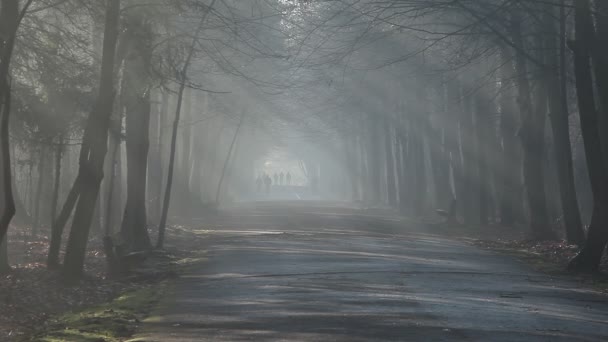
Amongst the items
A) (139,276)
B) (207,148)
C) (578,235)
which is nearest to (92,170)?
(139,276)

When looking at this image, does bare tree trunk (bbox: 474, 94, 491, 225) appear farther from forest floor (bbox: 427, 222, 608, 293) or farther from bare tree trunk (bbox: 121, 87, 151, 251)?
bare tree trunk (bbox: 121, 87, 151, 251)

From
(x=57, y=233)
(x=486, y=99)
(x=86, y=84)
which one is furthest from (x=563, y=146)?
(x=486, y=99)

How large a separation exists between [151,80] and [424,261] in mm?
6848

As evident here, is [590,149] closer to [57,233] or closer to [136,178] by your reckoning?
[57,233]

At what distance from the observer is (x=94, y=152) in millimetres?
17969

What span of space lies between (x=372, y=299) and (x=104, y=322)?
12.6 ft

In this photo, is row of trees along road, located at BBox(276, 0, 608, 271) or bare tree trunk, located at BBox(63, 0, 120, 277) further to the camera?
Answer: row of trees along road, located at BBox(276, 0, 608, 271)

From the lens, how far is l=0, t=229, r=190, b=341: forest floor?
12.8 metres

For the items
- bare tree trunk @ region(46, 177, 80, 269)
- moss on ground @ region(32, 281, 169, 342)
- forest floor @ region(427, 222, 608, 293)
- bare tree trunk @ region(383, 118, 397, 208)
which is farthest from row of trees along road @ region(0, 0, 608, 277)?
moss on ground @ region(32, 281, 169, 342)

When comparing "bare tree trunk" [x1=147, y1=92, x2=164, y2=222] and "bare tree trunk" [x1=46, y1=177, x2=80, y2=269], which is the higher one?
"bare tree trunk" [x1=147, y1=92, x2=164, y2=222]

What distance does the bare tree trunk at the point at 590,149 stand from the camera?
62.7 ft

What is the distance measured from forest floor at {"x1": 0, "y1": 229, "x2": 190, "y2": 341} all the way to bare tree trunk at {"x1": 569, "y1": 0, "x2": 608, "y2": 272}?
776 cm

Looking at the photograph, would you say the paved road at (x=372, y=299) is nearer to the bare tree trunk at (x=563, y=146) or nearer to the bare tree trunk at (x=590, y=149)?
the bare tree trunk at (x=590, y=149)

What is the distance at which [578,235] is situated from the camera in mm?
25203
